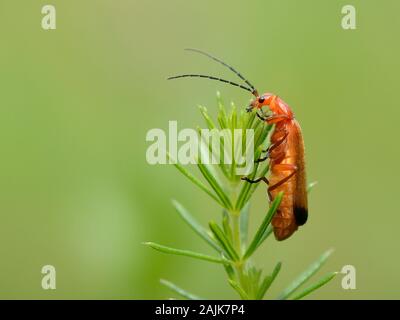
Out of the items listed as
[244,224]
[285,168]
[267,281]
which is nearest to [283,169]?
[285,168]

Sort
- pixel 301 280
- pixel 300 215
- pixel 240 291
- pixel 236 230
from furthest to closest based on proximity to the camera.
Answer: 1. pixel 300 215
2. pixel 236 230
3. pixel 301 280
4. pixel 240 291

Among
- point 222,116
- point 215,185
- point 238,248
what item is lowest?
point 238,248

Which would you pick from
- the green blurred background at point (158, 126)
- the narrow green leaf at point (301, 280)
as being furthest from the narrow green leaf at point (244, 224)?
the green blurred background at point (158, 126)

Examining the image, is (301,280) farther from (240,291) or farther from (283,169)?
(283,169)

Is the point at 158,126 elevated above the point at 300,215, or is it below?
above

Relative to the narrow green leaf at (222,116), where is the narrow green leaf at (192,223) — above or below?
below

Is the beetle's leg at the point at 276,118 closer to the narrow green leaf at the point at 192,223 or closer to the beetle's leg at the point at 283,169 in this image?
the beetle's leg at the point at 283,169

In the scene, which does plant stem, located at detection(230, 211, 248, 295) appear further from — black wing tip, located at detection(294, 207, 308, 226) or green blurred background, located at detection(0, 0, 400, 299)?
green blurred background, located at detection(0, 0, 400, 299)
